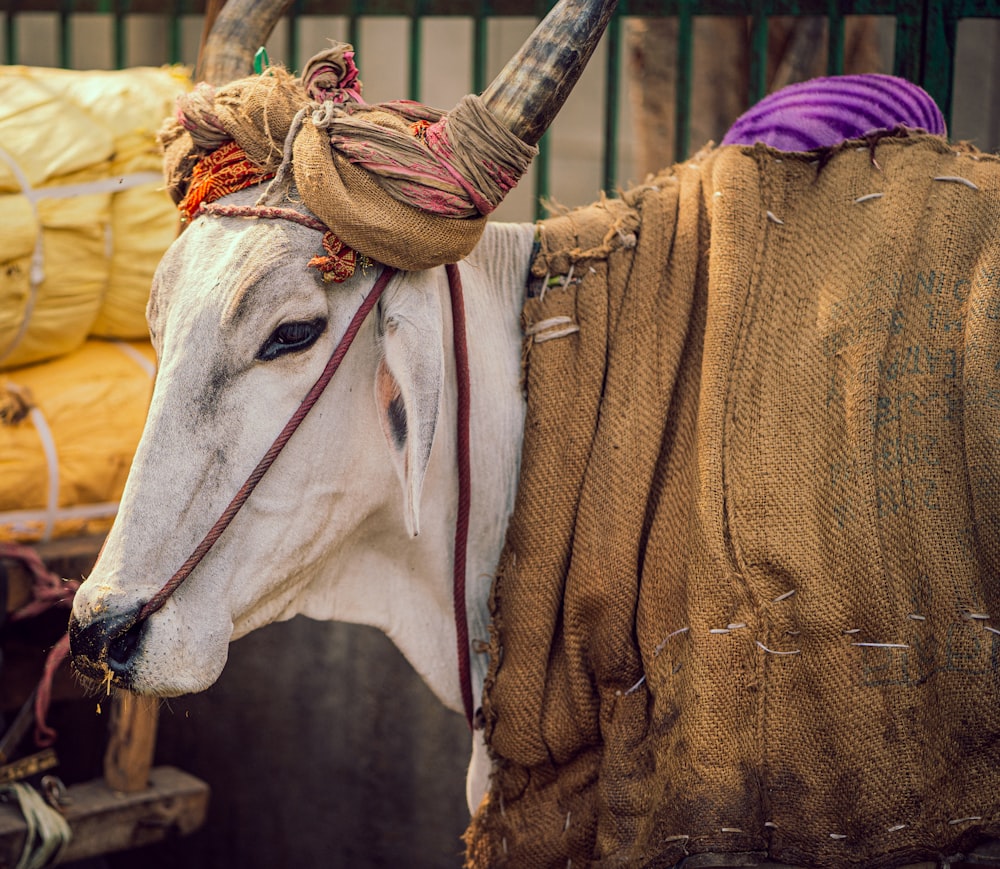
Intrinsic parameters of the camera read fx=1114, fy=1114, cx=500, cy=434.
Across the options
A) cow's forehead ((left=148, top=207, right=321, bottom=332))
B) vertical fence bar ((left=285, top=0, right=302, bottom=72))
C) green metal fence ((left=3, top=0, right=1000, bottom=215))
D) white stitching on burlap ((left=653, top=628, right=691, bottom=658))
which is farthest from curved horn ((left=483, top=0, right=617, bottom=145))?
vertical fence bar ((left=285, top=0, right=302, bottom=72))

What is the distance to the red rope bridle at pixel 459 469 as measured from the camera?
1810 mm

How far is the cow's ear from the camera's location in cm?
187

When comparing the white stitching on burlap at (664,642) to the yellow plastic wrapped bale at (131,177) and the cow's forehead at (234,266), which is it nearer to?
the cow's forehead at (234,266)

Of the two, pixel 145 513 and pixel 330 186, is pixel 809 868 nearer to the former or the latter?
pixel 145 513

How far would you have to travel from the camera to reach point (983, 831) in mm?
1774

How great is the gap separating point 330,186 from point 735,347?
2.44ft

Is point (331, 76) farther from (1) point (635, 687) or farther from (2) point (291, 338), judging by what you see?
(1) point (635, 687)

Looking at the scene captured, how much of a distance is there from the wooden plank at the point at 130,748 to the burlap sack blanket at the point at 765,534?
1.15 meters

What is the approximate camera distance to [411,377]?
6.17 ft

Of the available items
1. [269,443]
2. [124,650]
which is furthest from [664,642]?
[124,650]

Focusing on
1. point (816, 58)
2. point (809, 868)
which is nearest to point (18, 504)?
point (809, 868)

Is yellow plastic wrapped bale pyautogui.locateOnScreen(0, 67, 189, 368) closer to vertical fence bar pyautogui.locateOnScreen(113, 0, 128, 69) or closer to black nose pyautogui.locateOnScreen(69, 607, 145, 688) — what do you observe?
vertical fence bar pyautogui.locateOnScreen(113, 0, 128, 69)

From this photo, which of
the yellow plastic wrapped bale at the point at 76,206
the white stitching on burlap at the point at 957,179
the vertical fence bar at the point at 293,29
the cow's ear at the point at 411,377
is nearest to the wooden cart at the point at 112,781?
the yellow plastic wrapped bale at the point at 76,206

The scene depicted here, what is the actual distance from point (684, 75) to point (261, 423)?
1.88 meters
